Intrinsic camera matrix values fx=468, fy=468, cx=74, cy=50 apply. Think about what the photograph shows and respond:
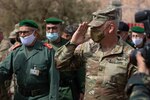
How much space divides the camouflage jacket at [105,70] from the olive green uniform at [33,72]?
1.34 metres

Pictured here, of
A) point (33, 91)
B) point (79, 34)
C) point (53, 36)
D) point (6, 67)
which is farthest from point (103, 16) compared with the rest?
point (53, 36)

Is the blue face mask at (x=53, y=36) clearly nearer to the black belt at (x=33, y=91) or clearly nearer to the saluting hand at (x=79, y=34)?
the black belt at (x=33, y=91)

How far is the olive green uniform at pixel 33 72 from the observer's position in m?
6.41

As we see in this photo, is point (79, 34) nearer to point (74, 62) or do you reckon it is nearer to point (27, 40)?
point (74, 62)

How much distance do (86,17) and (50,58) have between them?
2921cm

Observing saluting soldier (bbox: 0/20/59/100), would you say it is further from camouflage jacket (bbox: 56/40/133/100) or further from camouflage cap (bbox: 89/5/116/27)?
camouflage cap (bbox: 89/5/116/27)

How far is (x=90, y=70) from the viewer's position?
5008 millimetres

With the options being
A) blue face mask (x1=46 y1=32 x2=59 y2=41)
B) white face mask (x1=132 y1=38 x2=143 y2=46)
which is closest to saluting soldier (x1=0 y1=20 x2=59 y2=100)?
blue face mask (x1=46 y1=32 x2=59 y2=41)

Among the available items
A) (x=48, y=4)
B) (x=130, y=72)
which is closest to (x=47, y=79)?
(x=130, y=72)

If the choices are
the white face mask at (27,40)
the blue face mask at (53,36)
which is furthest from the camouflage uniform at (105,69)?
the blue face mask at (53,36)

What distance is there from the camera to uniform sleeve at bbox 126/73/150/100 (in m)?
2.84

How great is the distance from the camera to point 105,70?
488cm

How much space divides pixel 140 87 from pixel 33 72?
3.66 meters

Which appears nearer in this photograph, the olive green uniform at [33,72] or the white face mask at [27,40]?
the olive green uniform at [33,72]
